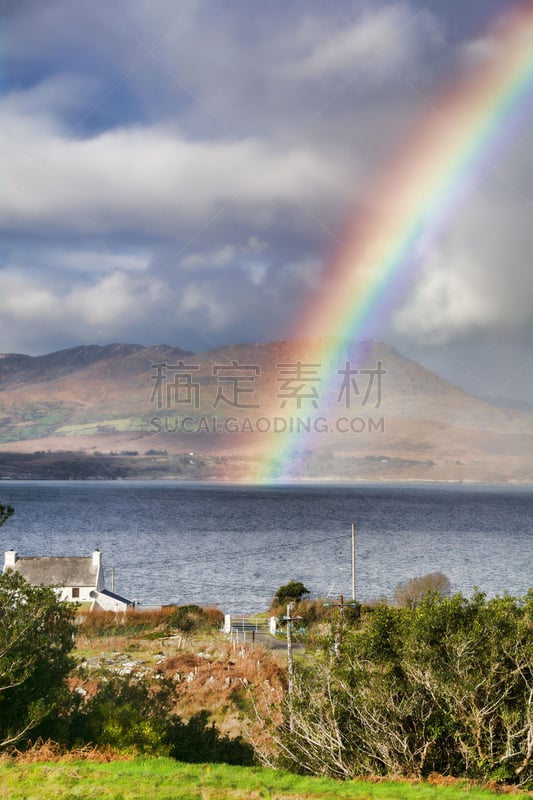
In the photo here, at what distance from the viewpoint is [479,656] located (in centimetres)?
1781

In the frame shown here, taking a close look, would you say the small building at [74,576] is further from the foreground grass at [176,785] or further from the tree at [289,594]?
the foreground grass at [176,785]

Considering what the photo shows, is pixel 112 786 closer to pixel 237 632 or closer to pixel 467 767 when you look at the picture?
pixel 467 767

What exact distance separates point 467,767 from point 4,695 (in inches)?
410

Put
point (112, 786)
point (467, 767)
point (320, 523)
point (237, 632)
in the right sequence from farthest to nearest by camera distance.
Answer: point (320, 523), point (237, 632), point (467, 767), point (112, 786)

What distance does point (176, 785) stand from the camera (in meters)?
14.6

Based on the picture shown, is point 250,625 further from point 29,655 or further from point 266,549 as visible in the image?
point 266,549

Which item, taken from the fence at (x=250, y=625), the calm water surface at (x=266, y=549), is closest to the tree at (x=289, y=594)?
the fence at (x=250, y=625)

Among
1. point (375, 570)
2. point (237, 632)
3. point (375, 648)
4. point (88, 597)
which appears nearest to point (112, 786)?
point (375, 648)

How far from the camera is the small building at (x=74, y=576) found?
51688mm

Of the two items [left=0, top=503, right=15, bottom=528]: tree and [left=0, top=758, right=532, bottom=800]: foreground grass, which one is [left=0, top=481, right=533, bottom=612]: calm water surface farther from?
[left=0, top=758, right=532, bottom=800]: foreground grass

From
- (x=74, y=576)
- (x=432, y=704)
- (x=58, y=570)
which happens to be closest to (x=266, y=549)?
(x=74, y=576)

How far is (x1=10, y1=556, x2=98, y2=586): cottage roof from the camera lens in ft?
170

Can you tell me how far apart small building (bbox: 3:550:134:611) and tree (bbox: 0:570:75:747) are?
33481mm

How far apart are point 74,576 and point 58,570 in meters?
1.16
